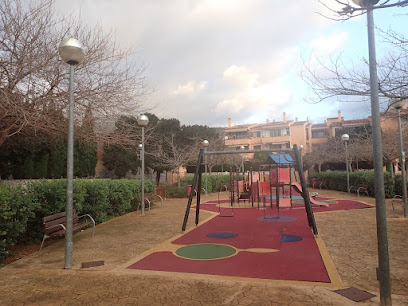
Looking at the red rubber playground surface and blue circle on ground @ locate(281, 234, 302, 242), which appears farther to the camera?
blue circle on ground @ locate(281, 234, 302, 242)

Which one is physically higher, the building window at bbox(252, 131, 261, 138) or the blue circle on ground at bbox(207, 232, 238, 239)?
the building window at bbox(252, 131, 261, 138)

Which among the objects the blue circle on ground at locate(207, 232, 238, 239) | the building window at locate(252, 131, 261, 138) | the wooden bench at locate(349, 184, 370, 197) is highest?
the building window at locate(252, 131, 261, 138)

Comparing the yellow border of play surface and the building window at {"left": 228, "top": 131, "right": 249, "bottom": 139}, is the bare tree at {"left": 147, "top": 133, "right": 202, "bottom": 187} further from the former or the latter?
the building window at {"left": 228, "top": 131, "right": 249, "bottom": 139}

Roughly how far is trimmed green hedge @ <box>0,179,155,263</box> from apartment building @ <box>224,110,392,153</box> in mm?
41758

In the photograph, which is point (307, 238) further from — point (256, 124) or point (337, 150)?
point (256, 124)

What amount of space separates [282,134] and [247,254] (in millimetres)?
52064

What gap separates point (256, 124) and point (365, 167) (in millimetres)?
24861

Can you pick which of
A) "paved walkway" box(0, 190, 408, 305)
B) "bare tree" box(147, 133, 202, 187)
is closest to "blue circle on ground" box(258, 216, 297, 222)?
"paved walkway" box(0, 190, 408, 305)

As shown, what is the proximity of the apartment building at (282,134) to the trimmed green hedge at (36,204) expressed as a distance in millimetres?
41758

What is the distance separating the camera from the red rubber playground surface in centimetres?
433

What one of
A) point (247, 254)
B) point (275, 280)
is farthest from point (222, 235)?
point (275, 280)

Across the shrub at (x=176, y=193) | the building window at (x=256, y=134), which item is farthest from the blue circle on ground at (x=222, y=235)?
the building window at (x=256, y=134)

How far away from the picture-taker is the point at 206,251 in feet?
18.5

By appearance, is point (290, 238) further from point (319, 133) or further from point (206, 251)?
point (319, 133)
